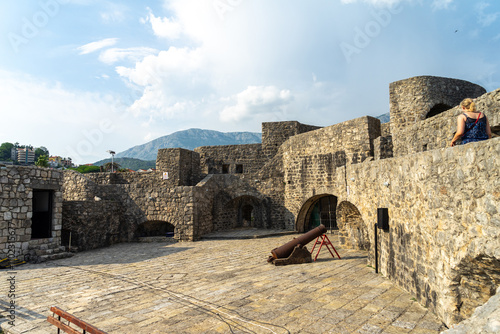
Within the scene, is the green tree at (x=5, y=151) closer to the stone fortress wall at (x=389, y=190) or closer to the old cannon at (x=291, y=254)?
the stone fortress wall at (x=389, y=190)

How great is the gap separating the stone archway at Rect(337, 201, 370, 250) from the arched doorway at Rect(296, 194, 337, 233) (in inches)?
230

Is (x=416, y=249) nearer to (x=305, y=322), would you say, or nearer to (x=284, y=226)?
(x=305, y=322)

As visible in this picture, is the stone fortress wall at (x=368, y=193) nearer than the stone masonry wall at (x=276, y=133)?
Yes

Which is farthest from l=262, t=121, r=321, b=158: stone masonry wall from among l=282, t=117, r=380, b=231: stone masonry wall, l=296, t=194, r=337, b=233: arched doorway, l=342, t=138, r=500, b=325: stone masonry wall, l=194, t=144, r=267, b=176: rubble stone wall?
l=342, t=138, r=500, b=325: stone masonry wall

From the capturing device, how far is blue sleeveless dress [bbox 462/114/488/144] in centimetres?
437

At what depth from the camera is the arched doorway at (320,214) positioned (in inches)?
702

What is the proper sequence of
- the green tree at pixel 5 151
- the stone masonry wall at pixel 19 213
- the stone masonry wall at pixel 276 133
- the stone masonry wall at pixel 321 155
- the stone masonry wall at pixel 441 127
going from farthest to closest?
the green tree at pixel 5 151, the stone masonry wall at pixel 276 133, the stone masonry wall at pixel 321 155, the stone masonry wall at pixel 19 213, the stone masonry wall at pixel 441 127

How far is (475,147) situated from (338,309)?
11.0 feet

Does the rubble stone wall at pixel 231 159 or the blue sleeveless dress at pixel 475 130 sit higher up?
the rubble stone wall at pixel 231 159

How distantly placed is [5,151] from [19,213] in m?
77.6

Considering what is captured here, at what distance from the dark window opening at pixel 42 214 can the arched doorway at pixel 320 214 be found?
1210cm

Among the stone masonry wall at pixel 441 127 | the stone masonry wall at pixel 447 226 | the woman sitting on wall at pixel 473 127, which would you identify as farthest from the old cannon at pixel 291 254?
the woman sitting on wall at pixel 473 127

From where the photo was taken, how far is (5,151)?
71188 millimetres

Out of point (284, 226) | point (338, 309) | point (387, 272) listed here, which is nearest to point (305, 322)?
point (338, 309)
